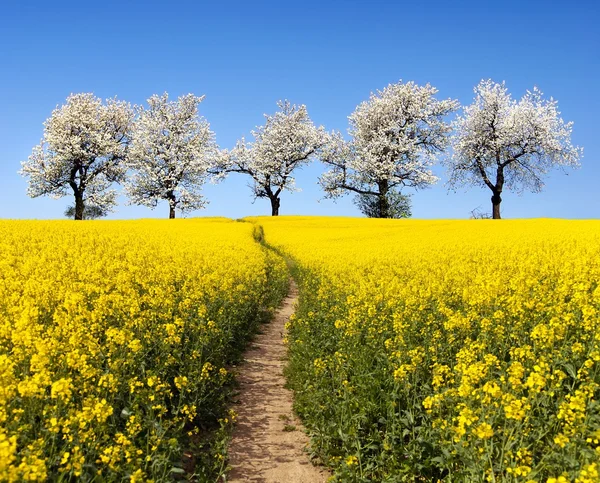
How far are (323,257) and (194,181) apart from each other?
134ft

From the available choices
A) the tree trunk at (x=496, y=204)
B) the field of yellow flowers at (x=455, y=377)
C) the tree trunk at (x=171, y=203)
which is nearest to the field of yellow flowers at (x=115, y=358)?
the field of yellow flowers at (x=455, y=377)

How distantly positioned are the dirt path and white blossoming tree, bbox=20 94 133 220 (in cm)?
5175

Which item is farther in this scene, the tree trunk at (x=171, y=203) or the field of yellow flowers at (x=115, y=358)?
the tree trunk at (x=171, y=203)

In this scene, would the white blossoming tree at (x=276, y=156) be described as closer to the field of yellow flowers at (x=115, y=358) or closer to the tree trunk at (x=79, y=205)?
the tree trunk at (x=79, y=205)

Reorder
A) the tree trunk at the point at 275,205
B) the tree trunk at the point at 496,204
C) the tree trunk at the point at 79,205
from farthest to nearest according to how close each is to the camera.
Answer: the tree trunk at the point at 275,205 → the tree trunk at the point at 79,205 → the tree trunk at the point at 496,204

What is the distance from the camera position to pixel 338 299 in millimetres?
11453

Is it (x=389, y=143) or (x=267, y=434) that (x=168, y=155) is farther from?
(x=267, y=434)

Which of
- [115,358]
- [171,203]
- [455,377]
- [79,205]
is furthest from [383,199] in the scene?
[115,358]

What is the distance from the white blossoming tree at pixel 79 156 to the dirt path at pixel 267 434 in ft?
170

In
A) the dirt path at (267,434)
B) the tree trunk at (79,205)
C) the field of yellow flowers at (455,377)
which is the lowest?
the dirt path at (267,434)

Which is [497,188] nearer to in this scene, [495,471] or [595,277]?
[595,277]

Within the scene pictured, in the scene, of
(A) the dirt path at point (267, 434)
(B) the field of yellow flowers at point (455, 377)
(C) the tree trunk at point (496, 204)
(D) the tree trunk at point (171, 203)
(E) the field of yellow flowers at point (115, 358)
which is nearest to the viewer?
(E) the field of yellow flowers at point (115, 358)

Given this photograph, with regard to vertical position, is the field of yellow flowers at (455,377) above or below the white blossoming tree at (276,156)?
below

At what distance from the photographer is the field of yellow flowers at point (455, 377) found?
14.3 ft
